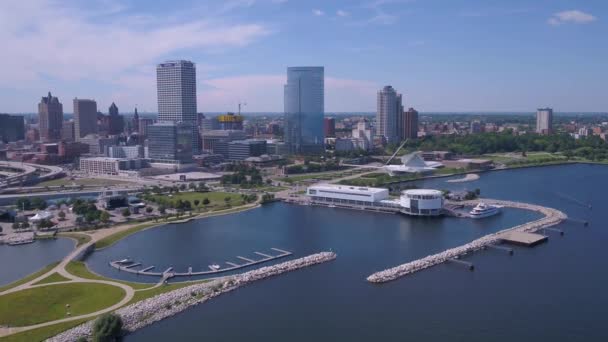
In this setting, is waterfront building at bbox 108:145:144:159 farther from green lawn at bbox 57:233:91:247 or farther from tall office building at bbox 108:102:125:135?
green lawn at bbox 57:233:91:247

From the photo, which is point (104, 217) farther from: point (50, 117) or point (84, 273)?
point (50, 117)

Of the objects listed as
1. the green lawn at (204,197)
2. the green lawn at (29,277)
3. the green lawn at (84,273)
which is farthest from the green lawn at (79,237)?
the green lawn at (204,197)

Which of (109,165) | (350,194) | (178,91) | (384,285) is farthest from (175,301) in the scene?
(178,91)

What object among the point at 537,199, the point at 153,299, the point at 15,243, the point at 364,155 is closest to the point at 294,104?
the point at 364,155

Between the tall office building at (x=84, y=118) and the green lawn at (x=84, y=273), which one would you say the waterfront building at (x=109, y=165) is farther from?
Answer: the green lawn at (x=84, y=273)

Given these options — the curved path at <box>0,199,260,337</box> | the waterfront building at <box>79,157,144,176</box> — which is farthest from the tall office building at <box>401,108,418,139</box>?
the curved path at <box>0,199,260,337</box>

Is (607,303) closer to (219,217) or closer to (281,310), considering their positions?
(281,310)

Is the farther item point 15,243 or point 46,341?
point 15,243
